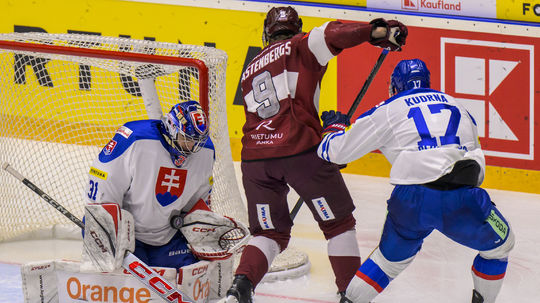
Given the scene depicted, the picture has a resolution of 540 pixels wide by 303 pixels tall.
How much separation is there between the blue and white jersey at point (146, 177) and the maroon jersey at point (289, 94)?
31 centimetres

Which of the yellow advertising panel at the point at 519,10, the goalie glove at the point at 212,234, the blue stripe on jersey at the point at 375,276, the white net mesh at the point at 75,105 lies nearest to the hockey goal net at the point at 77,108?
the white net mesh at the point at 75,105

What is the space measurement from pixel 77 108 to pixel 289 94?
2543 mm

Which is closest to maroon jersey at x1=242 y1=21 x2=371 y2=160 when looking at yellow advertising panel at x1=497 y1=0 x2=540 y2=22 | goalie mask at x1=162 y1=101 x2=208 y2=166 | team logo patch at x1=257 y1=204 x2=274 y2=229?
team logo patch at x1=257 y1=204 x2=274 y2=229

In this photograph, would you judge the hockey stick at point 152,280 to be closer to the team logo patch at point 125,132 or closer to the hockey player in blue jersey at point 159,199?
the hockey player in blue jersey at point 159,199

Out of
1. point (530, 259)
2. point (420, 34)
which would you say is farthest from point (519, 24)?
point (530, 259)

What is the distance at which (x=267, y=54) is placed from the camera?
14.4ft

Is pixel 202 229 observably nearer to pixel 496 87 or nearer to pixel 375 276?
pixel 375 276

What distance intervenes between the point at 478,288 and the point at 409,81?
889 mm

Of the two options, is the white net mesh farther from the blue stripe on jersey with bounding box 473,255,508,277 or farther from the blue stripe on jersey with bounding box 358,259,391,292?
the blue stripe on jersey with bounding box 473,255,508,277

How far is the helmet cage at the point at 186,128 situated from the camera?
3881 millimetres

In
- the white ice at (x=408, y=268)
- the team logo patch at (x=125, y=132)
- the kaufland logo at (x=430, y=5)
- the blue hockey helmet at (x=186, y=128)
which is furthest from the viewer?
the kaufland logo at (x=430, y=5)

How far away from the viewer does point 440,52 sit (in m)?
6.48

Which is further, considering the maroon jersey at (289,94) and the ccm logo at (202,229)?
the maroon jersey at (289,94)

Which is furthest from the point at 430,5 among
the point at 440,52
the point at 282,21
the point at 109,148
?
the point at 109,148
